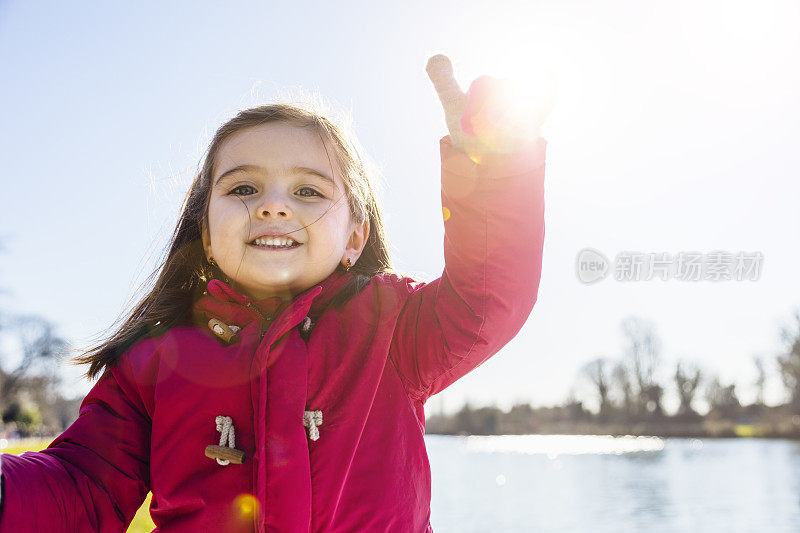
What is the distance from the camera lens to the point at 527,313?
1373mm

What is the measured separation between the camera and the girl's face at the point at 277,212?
5.17ft

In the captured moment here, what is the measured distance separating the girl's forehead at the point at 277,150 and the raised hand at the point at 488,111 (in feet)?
1.54

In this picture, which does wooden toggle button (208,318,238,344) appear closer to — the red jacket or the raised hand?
the red jacket

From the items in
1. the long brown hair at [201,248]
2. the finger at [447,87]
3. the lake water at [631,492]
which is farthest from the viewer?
the lake water at [631,492]

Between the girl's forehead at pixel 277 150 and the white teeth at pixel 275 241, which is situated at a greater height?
the girl's forehead at pixel 277 150

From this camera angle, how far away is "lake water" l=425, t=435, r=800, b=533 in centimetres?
1719

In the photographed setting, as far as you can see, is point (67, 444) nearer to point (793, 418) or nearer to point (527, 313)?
point (527, 313)

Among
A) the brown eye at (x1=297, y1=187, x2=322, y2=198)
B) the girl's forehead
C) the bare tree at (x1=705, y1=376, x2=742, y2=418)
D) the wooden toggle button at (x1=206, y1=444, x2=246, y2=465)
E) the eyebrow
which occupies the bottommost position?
the bare tree at (x1=705, y1=376, x2=742, y2=418)

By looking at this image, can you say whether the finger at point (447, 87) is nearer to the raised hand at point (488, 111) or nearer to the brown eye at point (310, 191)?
the raised hand at point (488, 111)

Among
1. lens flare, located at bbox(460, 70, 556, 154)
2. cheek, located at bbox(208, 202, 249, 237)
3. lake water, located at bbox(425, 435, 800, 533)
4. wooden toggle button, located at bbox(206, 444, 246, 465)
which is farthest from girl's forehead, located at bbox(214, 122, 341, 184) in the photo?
lake water, located at bbox(425, 435, 800, 533)

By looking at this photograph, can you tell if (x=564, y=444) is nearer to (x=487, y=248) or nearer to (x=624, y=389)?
(x=624, y=389)

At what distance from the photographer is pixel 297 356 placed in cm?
142

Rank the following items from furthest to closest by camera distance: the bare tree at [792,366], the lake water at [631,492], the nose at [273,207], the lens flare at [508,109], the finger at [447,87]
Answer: the bare tree at [792,366] → the lake water at [631,492] → the nose at [273,207] → the finger at [447,87] → the lens flare at [508,109]

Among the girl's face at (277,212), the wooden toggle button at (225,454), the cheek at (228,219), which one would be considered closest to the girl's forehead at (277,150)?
the girl's face at (277,212)
